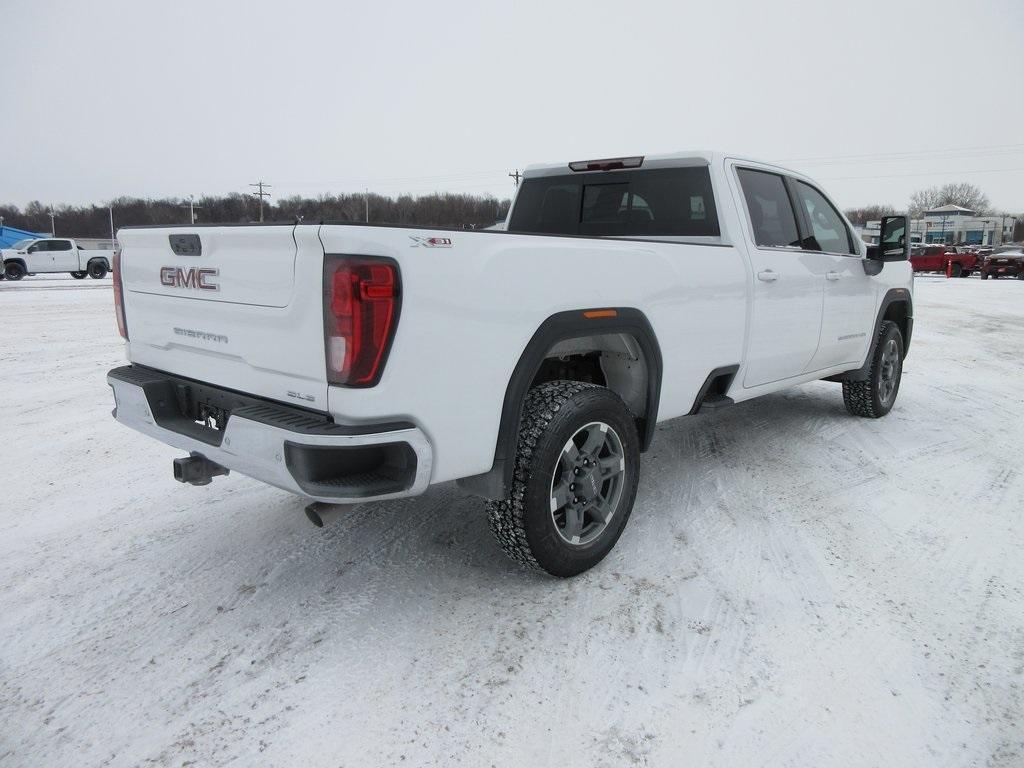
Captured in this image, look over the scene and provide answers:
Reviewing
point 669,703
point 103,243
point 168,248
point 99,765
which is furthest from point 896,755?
point 103,243

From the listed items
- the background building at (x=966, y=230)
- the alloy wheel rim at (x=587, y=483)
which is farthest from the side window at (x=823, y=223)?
the background building at (x=966, y=230)

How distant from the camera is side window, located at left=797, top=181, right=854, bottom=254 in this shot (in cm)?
488

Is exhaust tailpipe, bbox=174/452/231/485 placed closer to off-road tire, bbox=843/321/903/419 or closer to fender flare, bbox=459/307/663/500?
fender flare, bbox=459/307/663/500

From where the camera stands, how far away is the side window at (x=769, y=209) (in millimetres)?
4293

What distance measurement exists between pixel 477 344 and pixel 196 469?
4.48ft

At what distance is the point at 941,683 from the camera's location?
2.46 metres

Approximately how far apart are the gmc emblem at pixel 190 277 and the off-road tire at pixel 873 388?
16.5ft

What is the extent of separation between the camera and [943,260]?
33469mm

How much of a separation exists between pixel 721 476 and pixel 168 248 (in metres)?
3.40

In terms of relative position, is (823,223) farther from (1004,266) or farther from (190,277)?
(1004,266)

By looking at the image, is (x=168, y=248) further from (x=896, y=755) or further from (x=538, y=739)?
(x=896, y=755)

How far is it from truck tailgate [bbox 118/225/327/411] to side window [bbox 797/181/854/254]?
363cm

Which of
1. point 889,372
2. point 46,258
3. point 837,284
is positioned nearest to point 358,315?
point 837,284

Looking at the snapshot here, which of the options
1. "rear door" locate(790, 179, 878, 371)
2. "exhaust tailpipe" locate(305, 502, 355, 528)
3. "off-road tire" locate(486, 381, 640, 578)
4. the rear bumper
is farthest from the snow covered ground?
"rear door" locate(790, 179, 878, 371)
